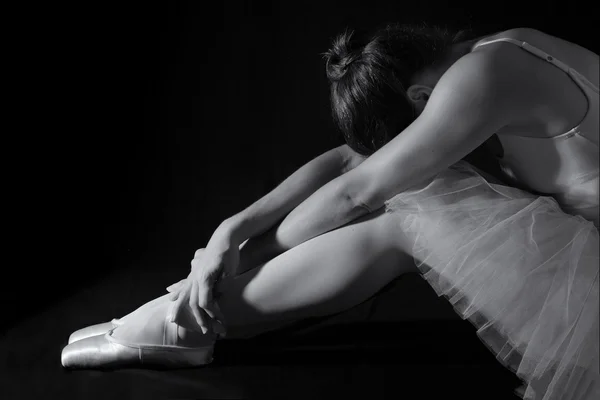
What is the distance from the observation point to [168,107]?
239 centimetres

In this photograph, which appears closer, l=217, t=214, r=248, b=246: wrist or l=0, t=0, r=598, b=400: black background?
l=217, t=214, r=248, b=246: wrist

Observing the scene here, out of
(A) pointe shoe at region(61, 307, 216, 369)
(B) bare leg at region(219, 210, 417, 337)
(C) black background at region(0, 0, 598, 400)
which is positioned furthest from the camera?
(C) black background at region(0, 0, 598, 400)

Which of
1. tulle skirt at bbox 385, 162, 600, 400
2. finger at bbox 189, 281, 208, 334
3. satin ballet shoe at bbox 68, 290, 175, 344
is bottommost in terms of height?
tulle skirt at bbox 385, 162, 600, 400

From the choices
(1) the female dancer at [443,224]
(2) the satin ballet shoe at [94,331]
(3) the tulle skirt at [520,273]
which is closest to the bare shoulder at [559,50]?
(1) the female dancer at [443,224]

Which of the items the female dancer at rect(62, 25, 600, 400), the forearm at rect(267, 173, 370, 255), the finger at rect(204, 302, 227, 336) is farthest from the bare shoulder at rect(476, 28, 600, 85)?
the finger at rect(204, 302, 227, 336)

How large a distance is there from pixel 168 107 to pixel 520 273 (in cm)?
156

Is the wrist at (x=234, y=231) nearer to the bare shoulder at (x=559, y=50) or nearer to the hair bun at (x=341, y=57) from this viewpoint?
the hair bun at (x=341, y=57)

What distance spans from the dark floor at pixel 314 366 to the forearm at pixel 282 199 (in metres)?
0.27

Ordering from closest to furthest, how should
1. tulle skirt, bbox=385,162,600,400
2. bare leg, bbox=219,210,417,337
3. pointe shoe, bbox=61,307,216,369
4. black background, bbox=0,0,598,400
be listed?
tulle skirt, bbox=385,162,600,400
bare leg, bbox=219,210,417,337
pointe shoe, bbox=61,307,216,369
black background, bbox=0,0,598,400

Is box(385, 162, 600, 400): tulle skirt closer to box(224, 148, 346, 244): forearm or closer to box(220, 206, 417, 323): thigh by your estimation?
box(220, 206, 417, 323): thigh

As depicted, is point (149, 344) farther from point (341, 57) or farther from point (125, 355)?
point (341, 57)

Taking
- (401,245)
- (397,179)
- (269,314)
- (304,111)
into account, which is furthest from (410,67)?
(304,111)

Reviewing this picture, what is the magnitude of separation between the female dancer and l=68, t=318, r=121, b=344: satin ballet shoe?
2 cm

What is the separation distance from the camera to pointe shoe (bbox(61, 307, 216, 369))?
1.35 metres
